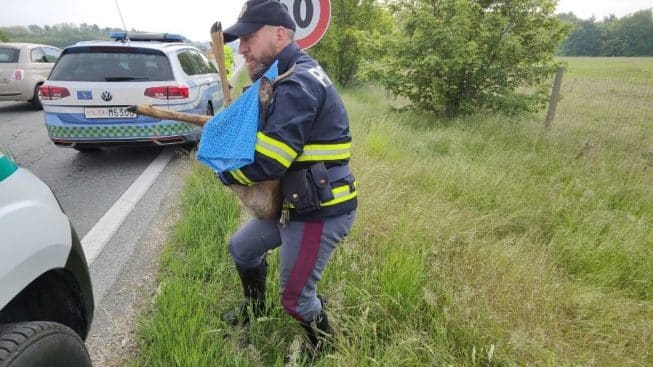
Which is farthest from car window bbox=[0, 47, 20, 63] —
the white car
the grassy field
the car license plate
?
the grassy field

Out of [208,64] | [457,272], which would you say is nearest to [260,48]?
[457,272]

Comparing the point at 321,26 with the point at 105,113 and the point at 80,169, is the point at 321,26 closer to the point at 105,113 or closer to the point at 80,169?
the point at 105,113

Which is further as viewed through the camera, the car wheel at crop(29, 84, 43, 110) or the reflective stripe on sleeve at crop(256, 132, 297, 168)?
the car wheel at crop(29, 84, 43, 110)

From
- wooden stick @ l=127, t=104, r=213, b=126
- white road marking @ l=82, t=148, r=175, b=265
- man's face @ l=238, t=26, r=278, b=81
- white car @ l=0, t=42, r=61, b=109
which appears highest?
man's face @ l=238, t=26, r=278, b=81

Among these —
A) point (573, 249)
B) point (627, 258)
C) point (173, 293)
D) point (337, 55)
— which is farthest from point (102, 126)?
point (337, 55)

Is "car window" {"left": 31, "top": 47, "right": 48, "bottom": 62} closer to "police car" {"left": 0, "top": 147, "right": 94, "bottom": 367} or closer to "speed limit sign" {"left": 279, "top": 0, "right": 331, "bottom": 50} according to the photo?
"speed limit sign" {"left": 279, "top": 0, "right": 331, "bottom": 50}

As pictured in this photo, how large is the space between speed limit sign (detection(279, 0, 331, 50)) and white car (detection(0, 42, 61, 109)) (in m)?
8.86

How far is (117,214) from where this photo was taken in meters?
3.92

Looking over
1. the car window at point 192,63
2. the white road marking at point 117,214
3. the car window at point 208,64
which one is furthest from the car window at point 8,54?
the white road marking at point 117,214

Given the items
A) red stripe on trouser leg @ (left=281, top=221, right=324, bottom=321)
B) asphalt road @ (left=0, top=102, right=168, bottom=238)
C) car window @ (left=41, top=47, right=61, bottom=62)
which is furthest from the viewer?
car window @ (left=41, top=47, right=61, bottom=62)

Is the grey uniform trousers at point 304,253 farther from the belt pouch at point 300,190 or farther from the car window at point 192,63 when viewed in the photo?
the car window at point 192,63

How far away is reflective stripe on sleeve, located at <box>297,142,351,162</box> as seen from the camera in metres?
1.73

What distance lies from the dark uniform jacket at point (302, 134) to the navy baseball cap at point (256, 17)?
0.43 feet

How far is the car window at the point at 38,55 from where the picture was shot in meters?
10.0
